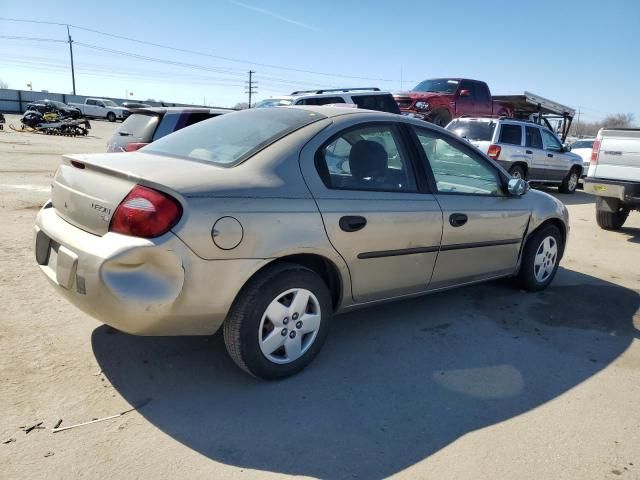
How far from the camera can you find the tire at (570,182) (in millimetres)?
13742

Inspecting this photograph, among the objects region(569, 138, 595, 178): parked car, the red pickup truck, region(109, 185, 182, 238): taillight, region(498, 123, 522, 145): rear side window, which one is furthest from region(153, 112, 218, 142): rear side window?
region(569, 138, 595, 178): parked car

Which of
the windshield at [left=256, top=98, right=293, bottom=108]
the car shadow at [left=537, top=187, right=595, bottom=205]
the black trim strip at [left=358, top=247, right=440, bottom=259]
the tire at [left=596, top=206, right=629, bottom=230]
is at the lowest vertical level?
the car shadow at [left=537, top=187, right=595, bottom=205]

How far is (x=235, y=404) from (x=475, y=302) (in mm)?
2657

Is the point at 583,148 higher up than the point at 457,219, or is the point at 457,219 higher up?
the point at 583,148

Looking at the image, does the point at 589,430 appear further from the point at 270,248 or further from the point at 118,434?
the point at 118,434

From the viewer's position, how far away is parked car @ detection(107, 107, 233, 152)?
770 cm

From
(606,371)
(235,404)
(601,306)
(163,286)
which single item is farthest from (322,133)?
(601,306)

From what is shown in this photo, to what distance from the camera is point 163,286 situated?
2.56m

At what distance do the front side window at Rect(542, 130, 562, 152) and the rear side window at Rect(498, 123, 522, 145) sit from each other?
1200 mm

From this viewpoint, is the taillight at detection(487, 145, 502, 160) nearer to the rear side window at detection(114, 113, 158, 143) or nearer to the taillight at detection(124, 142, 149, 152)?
the rear side window at detection(114, 113, 158, 143)

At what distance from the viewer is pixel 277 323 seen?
2.96m

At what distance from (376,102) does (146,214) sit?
9017 millimetres

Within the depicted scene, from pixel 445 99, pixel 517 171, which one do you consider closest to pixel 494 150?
pixel 517 171

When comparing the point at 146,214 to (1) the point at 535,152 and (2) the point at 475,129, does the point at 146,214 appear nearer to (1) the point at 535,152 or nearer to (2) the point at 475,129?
(2) the point at 475,129
